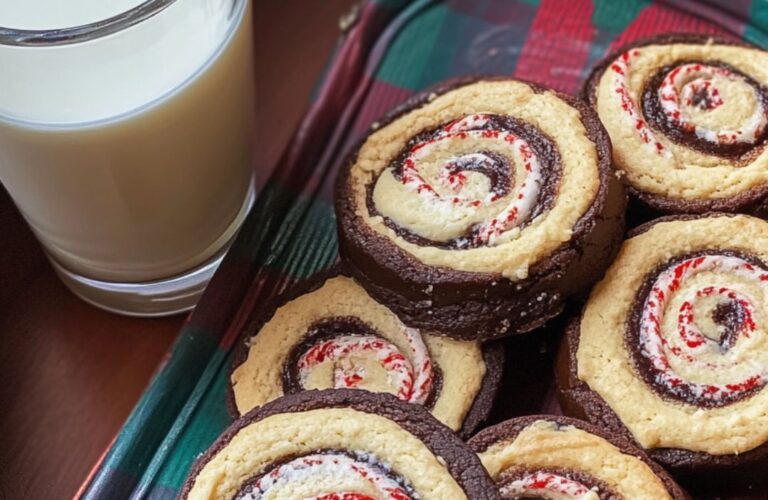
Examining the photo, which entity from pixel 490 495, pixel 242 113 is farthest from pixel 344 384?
pixel 242 113

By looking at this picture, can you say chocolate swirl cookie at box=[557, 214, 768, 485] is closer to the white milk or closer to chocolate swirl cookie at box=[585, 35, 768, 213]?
chocolate swirl cookie at box=[585, 35, 768, 213]

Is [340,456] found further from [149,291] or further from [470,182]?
[149,291]

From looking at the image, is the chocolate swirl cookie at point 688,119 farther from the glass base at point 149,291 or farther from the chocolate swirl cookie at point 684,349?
the glass base at point 149,291

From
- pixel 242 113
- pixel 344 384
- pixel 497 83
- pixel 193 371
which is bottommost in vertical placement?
pixel 193 371

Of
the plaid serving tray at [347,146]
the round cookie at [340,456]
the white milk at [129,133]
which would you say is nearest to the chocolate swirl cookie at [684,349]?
the plaid serving tray at [347,146]

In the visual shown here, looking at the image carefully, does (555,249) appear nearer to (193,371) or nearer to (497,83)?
(497,83)

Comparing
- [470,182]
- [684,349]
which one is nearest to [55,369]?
[470,182]
